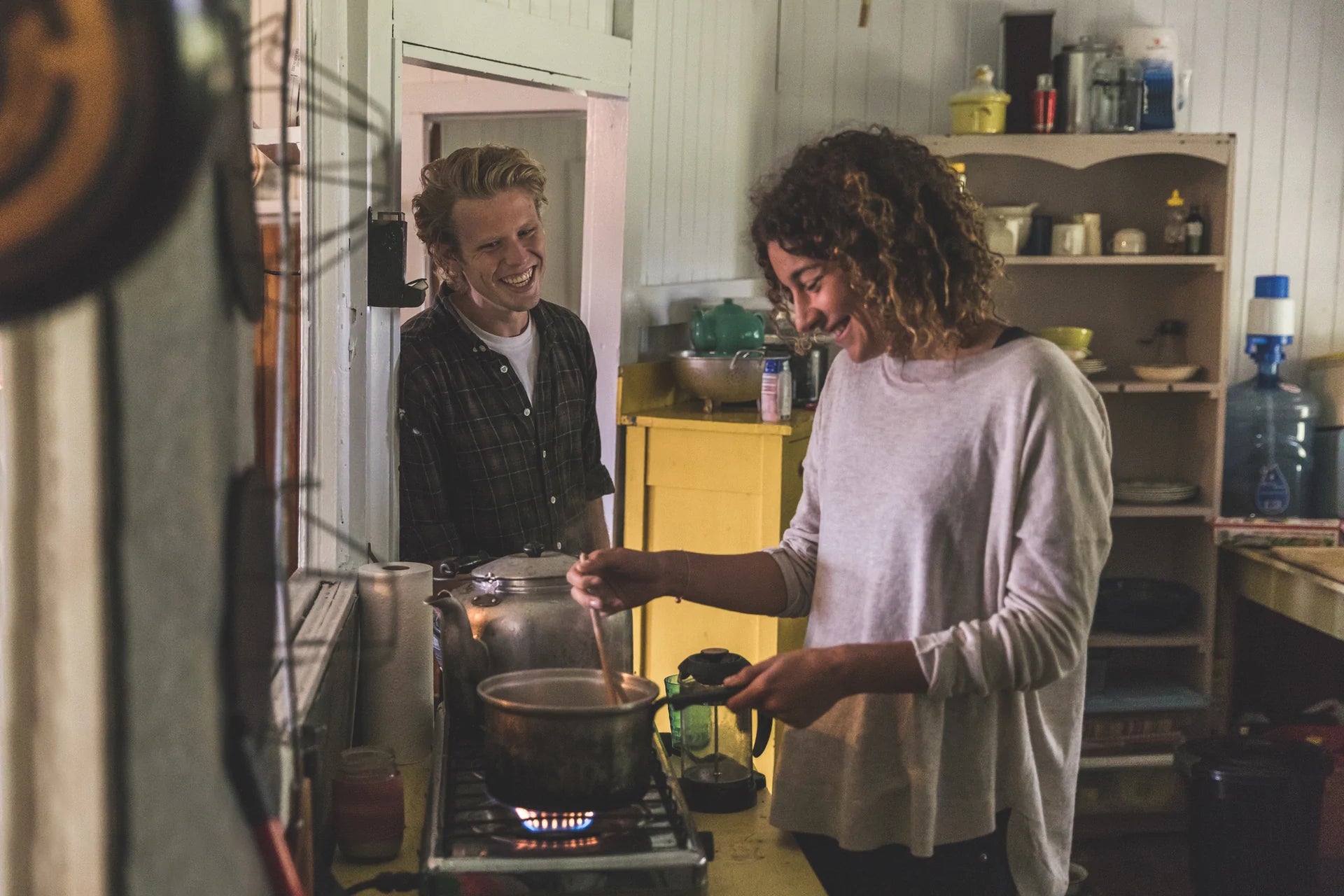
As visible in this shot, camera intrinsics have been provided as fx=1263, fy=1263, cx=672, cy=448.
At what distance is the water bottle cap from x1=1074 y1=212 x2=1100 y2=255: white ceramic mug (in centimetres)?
50

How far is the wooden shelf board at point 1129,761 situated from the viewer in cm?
359

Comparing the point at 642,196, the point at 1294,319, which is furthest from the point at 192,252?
the point at 1294,319

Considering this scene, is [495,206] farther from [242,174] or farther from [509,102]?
[242,174]

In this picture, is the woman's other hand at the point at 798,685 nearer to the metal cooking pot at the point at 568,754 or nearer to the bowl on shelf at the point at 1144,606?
the metal cooking pot at the point at 568,754

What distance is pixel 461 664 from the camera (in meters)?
1.55

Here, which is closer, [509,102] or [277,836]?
[277,836]

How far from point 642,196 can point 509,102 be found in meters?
0.50

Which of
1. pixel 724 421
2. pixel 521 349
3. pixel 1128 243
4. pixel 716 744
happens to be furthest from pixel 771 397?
pixel 716 744

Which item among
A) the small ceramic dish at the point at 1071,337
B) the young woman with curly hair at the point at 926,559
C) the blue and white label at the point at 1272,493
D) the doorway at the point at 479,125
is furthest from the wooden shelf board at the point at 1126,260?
the young woman with curly hair at the point at 926,559

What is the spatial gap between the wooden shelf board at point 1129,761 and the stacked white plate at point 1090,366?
3.65ft

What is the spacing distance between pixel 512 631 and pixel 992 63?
3.06 m

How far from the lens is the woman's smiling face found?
1461 mm

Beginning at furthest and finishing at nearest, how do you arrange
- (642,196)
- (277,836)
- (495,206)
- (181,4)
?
(642,196)
(495,206)
(277,836)
(181,4)

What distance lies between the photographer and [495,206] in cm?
243
